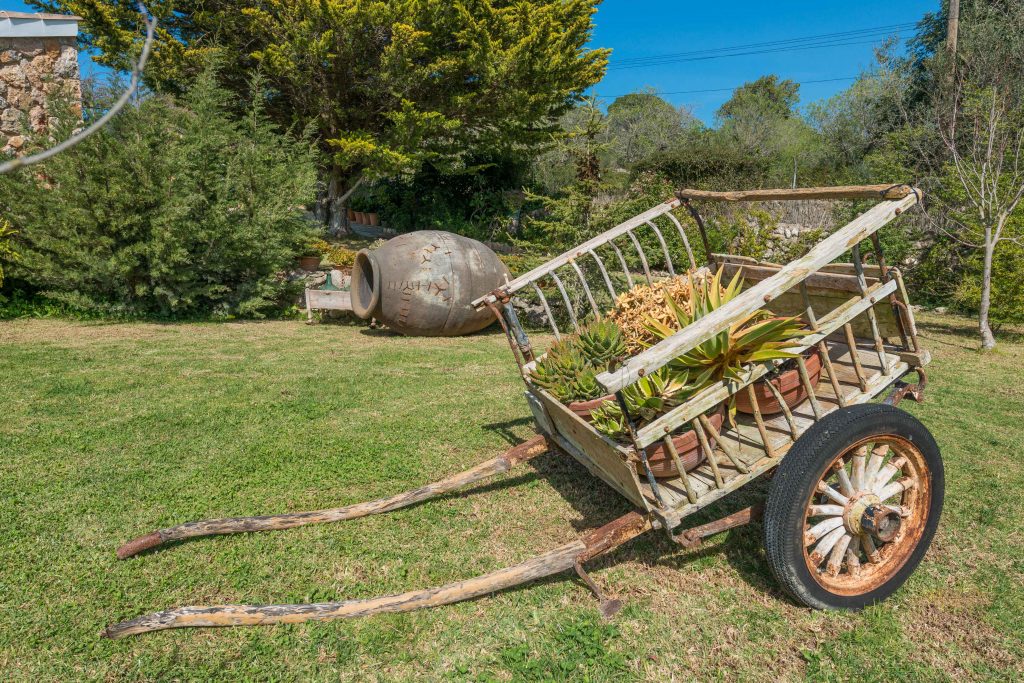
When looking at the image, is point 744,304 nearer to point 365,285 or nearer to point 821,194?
point 821,194

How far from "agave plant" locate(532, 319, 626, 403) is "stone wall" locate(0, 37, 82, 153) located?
32.9ft

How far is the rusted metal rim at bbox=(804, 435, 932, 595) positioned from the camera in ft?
8.78

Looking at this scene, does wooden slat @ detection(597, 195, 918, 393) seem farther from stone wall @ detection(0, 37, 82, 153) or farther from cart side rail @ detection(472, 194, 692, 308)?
stone wall @ detection(0, 37, 82, 153)

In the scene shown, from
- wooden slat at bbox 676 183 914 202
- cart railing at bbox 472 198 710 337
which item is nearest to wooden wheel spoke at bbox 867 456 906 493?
wooden slat at bbox 676 183 914 202

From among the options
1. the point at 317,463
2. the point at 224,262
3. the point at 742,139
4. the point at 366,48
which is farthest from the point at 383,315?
the point at 742,139

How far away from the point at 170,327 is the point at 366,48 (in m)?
7.85

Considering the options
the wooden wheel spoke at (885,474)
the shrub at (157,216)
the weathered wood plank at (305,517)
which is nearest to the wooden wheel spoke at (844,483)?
the wooden wheel spoke at (885,474)

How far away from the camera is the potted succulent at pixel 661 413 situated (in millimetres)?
2693

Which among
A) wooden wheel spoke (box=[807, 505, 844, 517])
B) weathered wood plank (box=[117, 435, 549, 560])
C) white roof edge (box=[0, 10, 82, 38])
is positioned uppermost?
white roof edge (box=[0, 10, 82, 38])

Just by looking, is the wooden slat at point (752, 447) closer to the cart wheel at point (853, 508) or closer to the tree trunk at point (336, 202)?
the cart wheel at point (853, 508)

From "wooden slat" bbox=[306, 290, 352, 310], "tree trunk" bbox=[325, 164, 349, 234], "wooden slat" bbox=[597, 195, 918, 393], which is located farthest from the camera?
"tree trunk" bbox=[325, 164, 349, 234]

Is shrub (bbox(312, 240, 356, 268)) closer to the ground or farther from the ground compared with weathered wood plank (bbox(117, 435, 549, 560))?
farther from the ground

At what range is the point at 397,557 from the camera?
3.31 metres

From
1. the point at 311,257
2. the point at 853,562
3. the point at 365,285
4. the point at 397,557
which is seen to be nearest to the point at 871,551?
the point at 853,562
